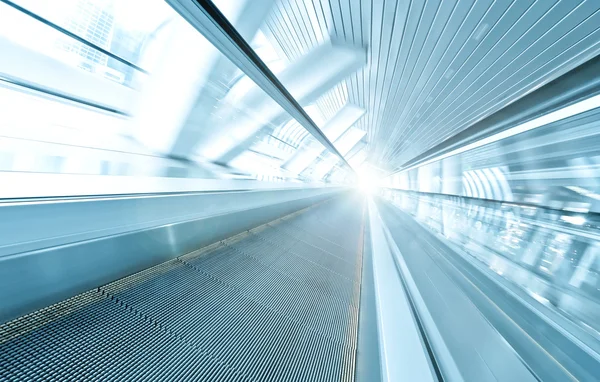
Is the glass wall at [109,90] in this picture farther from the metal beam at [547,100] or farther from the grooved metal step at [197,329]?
the metal beam at [547,100]

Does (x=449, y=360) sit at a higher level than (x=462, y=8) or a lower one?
lower

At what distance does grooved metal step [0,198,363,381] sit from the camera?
102 cm

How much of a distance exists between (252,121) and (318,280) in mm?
2355

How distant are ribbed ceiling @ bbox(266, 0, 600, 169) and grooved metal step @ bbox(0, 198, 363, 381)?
3.71 m

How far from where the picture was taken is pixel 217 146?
361cm

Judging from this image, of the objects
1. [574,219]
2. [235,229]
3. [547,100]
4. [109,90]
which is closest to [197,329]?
[235,229]

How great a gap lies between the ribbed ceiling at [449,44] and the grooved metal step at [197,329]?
371 cm

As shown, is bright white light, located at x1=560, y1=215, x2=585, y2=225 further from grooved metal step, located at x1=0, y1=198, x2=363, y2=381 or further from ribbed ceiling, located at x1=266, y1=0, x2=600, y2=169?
grooved metal step, located at x1=0, y1=198, x2=363, y2=381

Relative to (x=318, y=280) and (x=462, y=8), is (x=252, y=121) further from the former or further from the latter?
(x=462, y=8)

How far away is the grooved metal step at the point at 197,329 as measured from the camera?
102cm

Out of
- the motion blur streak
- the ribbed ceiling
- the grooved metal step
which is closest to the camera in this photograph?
the grooved metal step

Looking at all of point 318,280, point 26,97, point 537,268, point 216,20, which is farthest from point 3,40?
point 537,268

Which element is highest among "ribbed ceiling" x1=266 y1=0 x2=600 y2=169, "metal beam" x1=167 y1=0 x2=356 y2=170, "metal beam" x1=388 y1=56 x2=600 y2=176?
"ribbed ceiling" x1=266 y1=0 x2=600 y2=169

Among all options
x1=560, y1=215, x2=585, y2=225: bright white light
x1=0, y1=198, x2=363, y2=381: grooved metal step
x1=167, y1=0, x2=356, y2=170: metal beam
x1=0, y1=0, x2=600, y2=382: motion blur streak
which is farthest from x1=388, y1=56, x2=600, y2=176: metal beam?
x1=0, y1=198, x2=363, y2=381: grooved metal step
